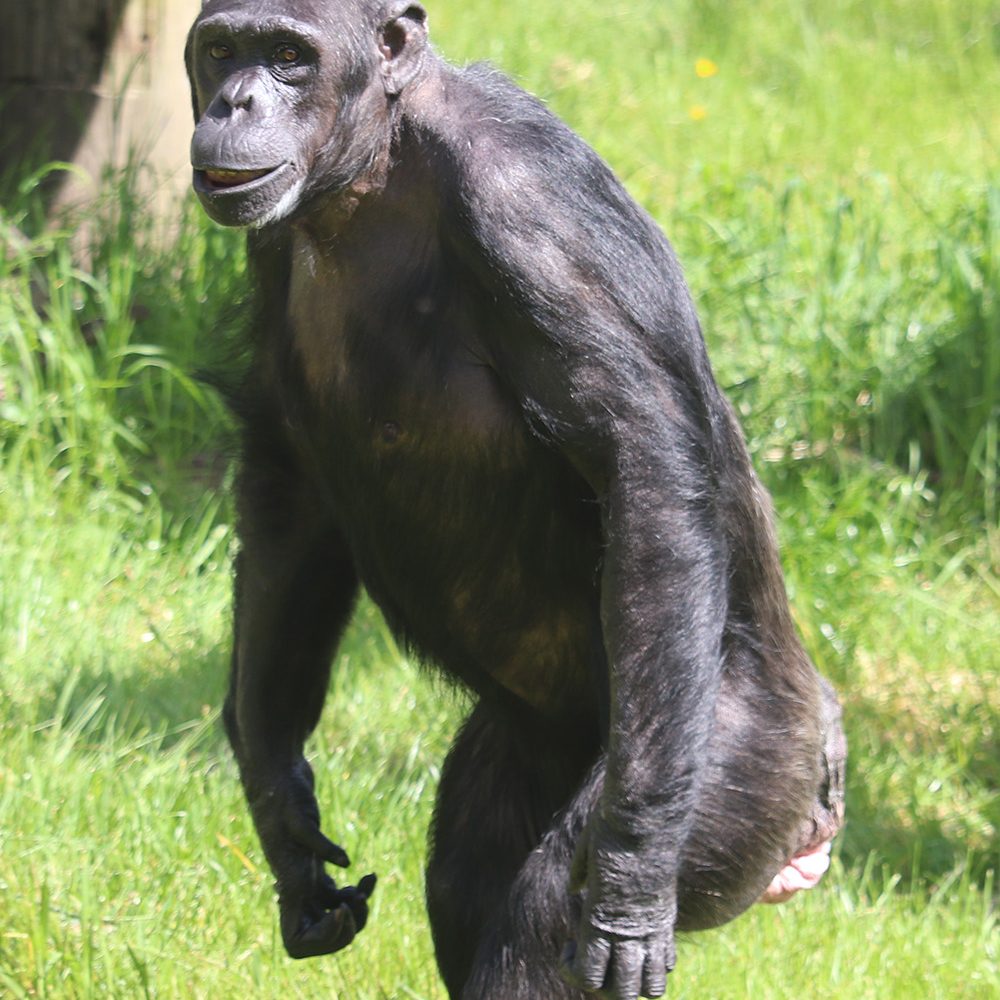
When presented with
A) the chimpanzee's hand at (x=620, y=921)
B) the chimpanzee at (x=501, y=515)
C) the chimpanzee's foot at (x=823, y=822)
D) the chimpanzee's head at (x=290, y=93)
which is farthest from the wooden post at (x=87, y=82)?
the chimpanzee's hand at (x=620, y=921)

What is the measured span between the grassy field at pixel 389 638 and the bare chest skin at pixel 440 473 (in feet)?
1.76

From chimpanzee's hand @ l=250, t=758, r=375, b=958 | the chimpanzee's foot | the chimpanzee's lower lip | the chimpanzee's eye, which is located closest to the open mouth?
the chimpanzee's lower lip

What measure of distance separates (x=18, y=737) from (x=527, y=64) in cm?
636

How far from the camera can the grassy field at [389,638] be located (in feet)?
14.1

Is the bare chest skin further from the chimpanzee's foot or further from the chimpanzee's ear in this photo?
the chimpanzee's foot

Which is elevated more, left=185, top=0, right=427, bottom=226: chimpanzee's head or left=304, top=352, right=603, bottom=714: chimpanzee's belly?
left=185, top=0, right=427, bottom=226: chimpanzee's head

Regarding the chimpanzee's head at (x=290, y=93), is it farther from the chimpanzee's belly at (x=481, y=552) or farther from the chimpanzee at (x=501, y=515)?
the chimpanzee's belly at (x=481, y=552)

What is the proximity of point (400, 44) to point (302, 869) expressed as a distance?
1826 millimetres

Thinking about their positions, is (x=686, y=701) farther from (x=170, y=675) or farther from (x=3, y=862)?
(x=170, y=675)

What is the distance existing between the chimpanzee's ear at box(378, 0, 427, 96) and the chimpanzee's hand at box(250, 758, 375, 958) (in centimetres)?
158

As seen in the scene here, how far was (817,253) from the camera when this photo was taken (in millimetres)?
8102

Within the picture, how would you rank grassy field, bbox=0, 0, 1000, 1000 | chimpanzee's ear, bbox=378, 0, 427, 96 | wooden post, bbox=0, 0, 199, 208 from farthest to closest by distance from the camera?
wooden post, bbox=0, 0, 199, 208 < grassy field, bbox=0, 0, 1000, 1000 < chimpanzee's ear, bbox=378, 0, 427, 96

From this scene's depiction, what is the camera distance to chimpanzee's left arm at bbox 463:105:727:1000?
315 cm

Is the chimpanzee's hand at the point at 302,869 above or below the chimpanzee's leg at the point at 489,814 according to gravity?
below
